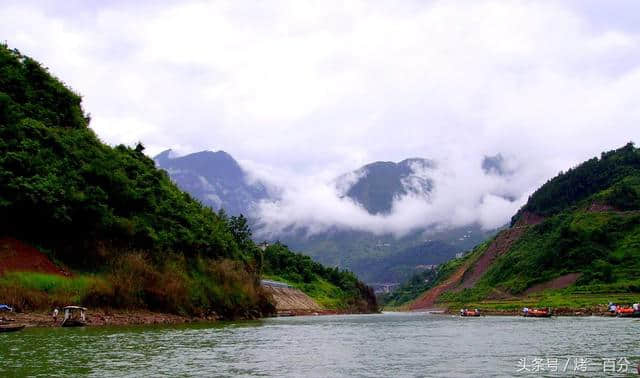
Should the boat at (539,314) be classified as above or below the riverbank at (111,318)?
below

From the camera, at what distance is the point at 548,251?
16775 centimetres

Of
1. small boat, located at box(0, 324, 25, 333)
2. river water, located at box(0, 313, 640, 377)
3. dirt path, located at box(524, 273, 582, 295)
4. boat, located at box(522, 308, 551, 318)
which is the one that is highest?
dirt path, located at box(524, 273, 582, 295)

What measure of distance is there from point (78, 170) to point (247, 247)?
300ft

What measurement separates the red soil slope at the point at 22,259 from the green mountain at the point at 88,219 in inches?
15.0

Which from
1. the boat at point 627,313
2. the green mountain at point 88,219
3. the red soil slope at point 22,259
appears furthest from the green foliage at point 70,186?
the boat at point 627,313

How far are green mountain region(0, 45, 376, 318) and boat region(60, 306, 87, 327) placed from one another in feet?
9.31

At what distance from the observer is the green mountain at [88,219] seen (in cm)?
6481

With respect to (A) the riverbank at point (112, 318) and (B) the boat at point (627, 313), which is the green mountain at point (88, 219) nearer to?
(A) the riverbank at point (112, 318)

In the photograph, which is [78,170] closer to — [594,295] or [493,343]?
[493,343]

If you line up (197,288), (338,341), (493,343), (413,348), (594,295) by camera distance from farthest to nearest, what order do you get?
(594,295)
(197,288)
(338,341)
(493,343)
(413,348)

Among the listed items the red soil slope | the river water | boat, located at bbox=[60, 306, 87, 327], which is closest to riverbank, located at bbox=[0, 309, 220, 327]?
boat, located at bbox=[60, 306, 87, 327]

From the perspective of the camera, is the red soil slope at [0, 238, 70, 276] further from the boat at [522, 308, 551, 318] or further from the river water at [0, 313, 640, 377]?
the boat at [522, 308, 551, 318]

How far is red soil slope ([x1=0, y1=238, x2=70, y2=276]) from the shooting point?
61.2 meters

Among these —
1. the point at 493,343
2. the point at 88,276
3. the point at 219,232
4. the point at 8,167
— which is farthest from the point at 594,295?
the point at 8,167
